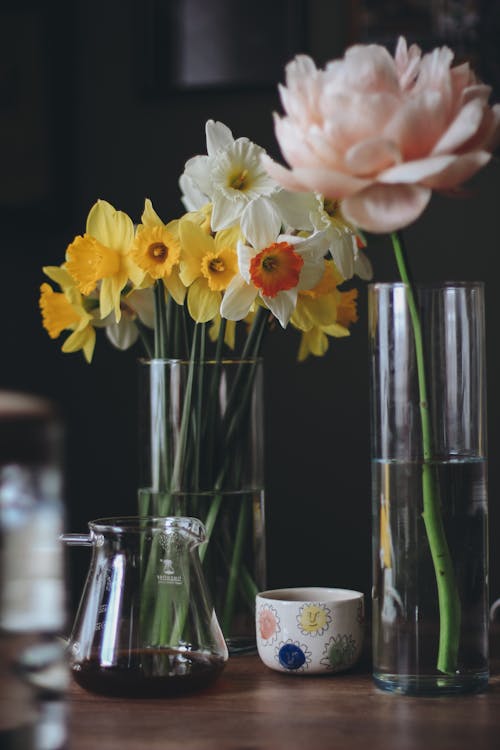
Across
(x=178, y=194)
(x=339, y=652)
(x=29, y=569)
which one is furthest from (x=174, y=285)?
(x=178, y=194)

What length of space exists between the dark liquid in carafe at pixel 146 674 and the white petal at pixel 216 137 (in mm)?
439

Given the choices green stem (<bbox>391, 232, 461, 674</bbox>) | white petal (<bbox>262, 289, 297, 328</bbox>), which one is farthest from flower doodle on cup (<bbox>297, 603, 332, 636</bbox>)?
white petal (<bbox>262, 289, 297, 328</bbox>)

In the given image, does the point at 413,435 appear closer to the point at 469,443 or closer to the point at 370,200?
the point at 469,443

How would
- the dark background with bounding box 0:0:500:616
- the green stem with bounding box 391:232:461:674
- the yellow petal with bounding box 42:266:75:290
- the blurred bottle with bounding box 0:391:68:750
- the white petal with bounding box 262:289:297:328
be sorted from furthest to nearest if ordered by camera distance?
the dark background with bounding box 0:0:500:616
the yellow petal with bounding box 42:266:75:290
the white petal with bounding box 262:289:297:328
the green stem with bounding box 391:232:461:674
the blurred bottle with bounding box 0:391:68:750

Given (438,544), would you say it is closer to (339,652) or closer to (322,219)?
(339,652)

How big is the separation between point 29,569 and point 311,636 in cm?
43

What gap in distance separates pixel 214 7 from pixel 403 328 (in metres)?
1.84

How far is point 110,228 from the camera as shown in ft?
3.31

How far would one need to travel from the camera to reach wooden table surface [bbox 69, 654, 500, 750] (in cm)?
76

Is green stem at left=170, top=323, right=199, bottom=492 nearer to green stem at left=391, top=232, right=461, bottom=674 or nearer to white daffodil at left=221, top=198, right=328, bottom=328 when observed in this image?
white daffodil at left=221, top=198, right=328, bottom=328

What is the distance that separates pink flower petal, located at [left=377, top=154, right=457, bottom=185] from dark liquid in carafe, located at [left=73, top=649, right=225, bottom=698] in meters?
0.40

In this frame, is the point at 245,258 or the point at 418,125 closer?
the point at 418,125

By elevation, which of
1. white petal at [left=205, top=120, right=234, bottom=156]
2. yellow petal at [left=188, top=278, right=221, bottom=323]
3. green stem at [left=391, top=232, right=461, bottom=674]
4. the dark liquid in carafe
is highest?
white petal at [left=205, top=120, right=234, bottom=156]

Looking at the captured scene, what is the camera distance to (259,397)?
1.07 meters
